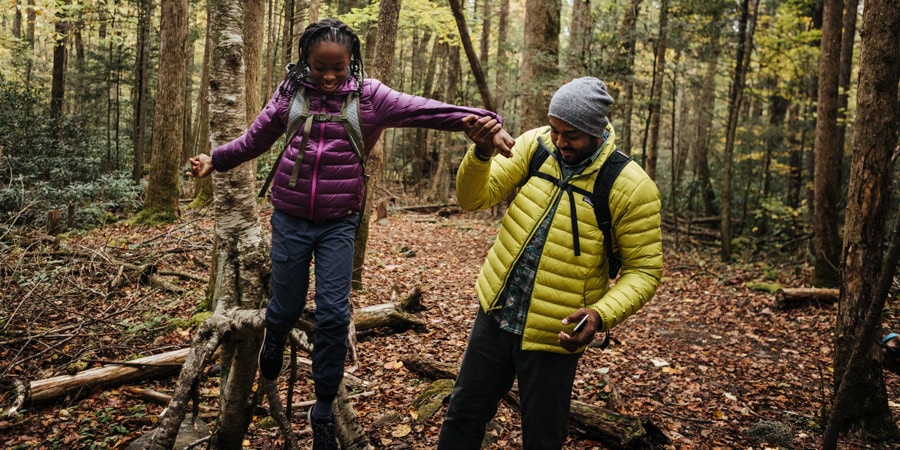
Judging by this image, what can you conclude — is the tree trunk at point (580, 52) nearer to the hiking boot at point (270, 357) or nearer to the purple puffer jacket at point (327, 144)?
the purple puffer jacket at point (327, 144)

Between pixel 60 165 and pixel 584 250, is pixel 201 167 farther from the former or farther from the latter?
pixel 60 165

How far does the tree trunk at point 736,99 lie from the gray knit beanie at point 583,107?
10.3m

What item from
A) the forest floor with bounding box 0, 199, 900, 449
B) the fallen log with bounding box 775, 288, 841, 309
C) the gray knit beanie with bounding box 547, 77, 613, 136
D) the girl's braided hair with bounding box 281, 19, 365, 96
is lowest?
the forest floor with bounding box 0, 199, 900, 449

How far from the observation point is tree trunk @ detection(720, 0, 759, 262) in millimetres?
11344

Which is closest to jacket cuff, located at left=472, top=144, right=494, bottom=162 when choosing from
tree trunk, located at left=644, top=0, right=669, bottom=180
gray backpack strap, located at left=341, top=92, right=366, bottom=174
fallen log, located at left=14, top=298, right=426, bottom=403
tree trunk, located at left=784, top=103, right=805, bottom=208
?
gray backpack strap, located at left=341, top=92, right=366, bottom=174

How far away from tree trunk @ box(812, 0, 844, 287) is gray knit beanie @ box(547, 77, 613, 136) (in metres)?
8.13

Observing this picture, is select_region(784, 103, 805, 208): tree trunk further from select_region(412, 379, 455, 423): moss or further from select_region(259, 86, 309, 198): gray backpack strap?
select_region(259, 86, 309, 198): gray backpack strap

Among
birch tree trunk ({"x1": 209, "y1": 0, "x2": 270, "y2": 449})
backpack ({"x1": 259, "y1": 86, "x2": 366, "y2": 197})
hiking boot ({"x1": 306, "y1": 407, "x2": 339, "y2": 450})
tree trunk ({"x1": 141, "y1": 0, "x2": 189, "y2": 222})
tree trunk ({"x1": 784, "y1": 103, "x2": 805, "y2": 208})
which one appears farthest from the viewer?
tree trunk ({"x1": 784, "y1": 103, "x2": 805, "y2": 208})

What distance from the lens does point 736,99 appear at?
37.5 ft

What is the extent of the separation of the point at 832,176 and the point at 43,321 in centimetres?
1133

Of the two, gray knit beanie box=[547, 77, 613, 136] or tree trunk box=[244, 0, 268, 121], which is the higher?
tree trunk box=[244, 0, 268, 121]

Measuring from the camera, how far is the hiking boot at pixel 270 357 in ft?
9.98

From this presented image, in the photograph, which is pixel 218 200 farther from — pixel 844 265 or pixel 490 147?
pixel 844 265

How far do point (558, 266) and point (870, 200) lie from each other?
352 centimetres
